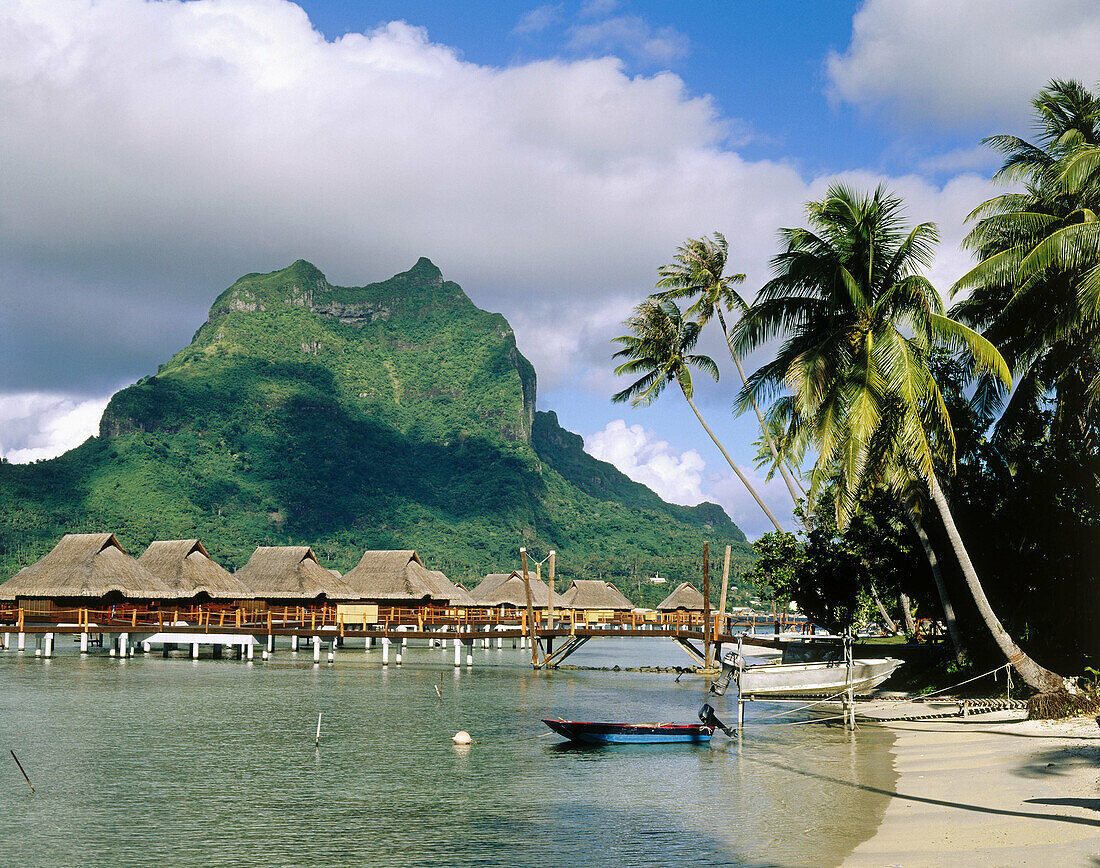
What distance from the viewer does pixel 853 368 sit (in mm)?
22000

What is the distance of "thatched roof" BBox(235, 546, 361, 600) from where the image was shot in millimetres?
56375

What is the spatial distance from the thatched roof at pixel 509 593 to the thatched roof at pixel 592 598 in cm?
104

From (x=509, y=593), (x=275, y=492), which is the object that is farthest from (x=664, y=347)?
(x=275, y=492)

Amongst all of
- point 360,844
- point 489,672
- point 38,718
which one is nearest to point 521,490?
point 489,672

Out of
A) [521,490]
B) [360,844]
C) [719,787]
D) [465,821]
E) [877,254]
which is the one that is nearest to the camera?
[360,844]

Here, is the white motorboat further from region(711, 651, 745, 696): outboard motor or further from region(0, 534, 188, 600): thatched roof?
region(0, 534, 188, 600): thatched roof

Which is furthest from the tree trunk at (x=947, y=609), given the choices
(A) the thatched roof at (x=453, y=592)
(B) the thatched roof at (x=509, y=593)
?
(B) the thatched roof at (x=509, y=593)

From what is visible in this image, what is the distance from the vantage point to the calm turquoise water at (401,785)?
13.4 m

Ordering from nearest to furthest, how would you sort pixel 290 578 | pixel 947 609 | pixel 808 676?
1. pixel 808 676
2. pixel 947 609
3. pixel 290 578

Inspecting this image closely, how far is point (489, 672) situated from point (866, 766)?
29187 mm

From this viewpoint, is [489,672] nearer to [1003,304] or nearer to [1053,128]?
[1003,304]

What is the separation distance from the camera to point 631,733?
23.1 meters

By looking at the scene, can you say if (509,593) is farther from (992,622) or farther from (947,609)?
(992,622)

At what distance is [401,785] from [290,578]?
40836 mm
